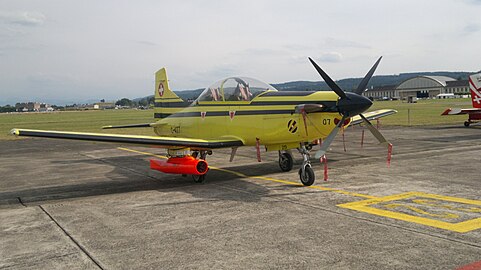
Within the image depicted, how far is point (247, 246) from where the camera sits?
5.63 meters

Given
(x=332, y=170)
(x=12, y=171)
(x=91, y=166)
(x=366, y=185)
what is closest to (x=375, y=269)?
(x=366, y=185)

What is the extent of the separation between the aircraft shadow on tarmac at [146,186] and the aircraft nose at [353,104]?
2.30m

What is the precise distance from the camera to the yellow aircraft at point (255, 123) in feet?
31.0

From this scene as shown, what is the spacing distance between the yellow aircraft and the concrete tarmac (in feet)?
2.78

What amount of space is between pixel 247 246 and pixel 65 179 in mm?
8486

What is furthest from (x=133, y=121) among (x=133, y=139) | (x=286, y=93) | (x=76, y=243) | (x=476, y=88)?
(x=76, y=243)

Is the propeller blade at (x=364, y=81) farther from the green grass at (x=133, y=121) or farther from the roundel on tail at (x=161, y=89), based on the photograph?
the green grass at (x=133, y=121)

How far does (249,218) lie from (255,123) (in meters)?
3.96

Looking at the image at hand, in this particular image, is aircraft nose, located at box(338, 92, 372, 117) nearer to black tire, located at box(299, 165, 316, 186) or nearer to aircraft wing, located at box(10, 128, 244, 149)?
black tire, located at box(299, 165, 316, 186)

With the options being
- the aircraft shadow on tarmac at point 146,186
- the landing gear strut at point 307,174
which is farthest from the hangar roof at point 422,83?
the landing gear strut at point 307,174

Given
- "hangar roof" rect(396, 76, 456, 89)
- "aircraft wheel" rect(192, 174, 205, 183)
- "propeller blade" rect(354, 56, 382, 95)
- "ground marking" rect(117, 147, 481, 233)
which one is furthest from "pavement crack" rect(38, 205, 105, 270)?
"hangar roof" rect(396, 76, 456, 89)

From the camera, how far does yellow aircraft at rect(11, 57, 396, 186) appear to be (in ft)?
31.0

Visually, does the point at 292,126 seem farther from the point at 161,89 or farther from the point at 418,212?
the point at 161,89

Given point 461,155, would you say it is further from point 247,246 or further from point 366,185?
point 247,246
